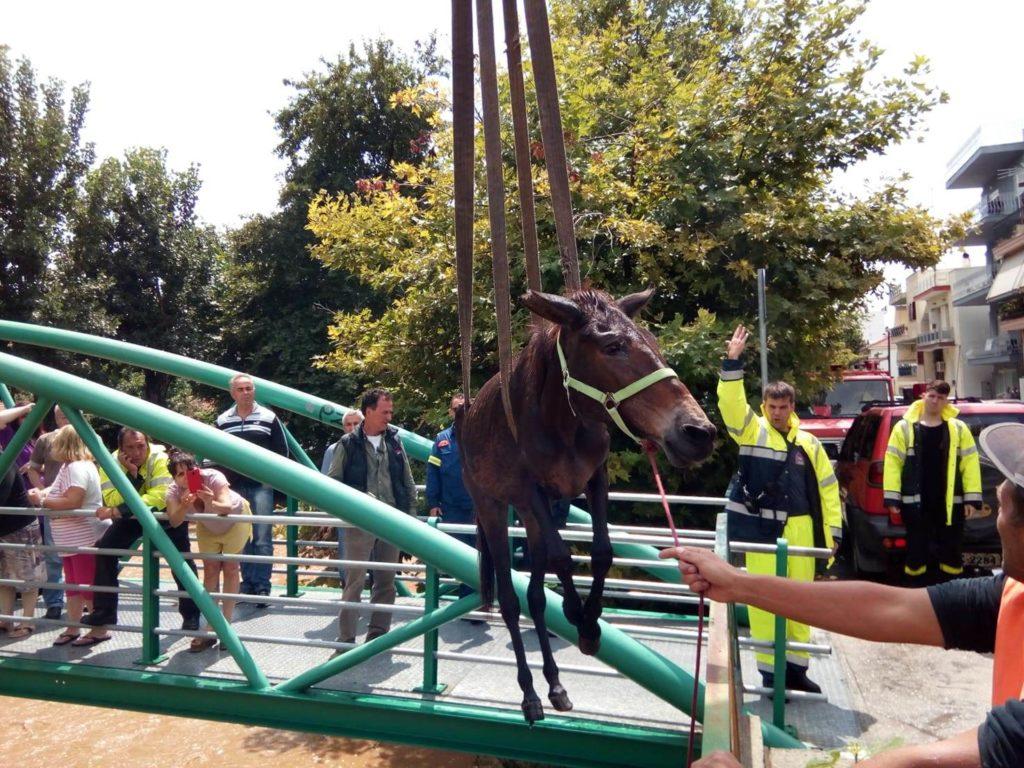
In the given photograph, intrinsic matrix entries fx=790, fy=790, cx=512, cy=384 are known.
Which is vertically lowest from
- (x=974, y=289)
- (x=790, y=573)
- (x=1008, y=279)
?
(x=790, y=573)

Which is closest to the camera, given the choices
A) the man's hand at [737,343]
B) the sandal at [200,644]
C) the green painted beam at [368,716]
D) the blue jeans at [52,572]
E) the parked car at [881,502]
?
the green painted beam at [368,716]

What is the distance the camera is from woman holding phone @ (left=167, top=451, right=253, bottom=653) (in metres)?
4.67

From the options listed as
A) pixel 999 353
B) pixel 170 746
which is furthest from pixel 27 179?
pixel 999 353

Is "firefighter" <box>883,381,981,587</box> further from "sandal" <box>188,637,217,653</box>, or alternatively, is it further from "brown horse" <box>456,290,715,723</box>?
"sandal" <box>188,637,217,653</box>

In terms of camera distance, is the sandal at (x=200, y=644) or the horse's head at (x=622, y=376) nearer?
the horse's head at (x=622, y=376)

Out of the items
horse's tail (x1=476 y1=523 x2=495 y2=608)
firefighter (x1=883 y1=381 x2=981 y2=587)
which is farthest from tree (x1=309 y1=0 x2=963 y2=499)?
horse's tail (x1=476 y1=523 x2=495 y2=608)

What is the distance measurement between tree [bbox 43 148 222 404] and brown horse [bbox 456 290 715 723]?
19.3m

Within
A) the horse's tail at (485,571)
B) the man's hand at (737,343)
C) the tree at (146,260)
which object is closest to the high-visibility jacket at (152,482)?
the horse's tail at (485,571)

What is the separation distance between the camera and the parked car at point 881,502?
682 cm

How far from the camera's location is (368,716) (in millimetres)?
3857

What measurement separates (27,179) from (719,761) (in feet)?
68.1

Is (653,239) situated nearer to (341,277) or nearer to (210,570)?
(210,570)

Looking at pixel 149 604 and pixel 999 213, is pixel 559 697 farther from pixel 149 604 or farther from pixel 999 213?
pixel 999 213

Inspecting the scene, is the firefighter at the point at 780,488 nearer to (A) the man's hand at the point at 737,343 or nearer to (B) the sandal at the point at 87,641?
(A) the man's hand at the point at 737,343
